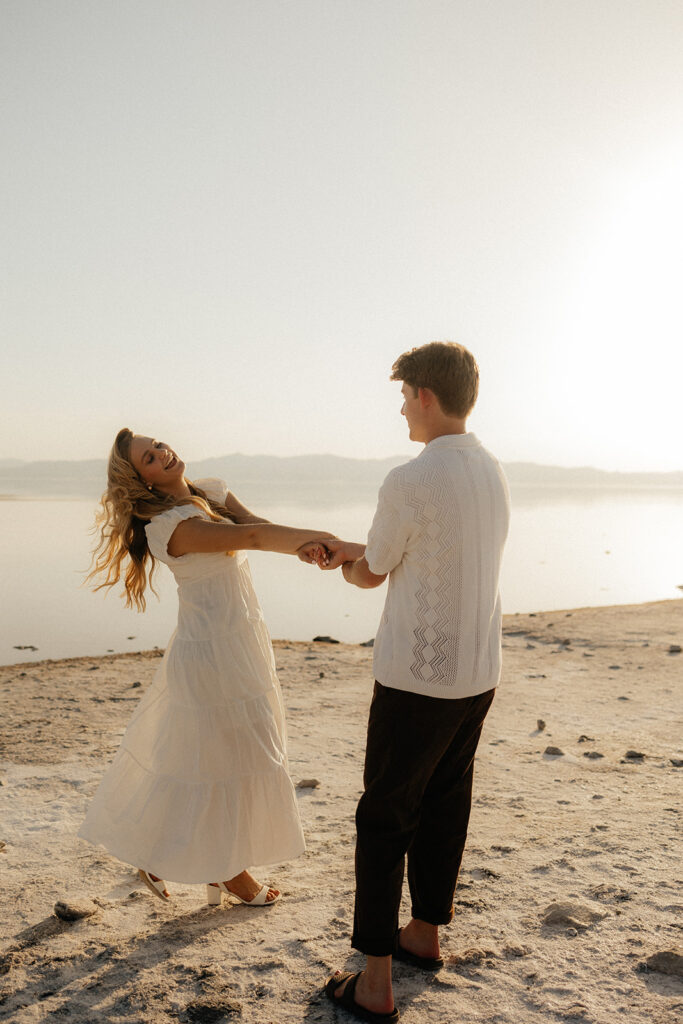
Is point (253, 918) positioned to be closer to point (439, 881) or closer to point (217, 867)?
point (217, 867)

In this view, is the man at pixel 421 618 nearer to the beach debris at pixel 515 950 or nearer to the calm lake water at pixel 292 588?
the beach debris at pixel 515 950

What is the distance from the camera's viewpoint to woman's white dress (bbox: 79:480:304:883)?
3436 millimetres

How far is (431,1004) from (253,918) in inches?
38.7

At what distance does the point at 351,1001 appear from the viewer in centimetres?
290

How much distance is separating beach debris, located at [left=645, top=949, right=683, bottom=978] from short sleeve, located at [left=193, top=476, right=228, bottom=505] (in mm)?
2774

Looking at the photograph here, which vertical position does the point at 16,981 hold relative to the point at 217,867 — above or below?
below

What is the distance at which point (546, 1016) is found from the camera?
2844 mm

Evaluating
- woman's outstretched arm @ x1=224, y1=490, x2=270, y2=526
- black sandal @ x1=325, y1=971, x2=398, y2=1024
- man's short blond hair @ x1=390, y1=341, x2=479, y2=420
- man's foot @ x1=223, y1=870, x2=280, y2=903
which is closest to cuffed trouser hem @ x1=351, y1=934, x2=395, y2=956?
black sandal @ x1=325, y1=971, x2=398, y2=1024

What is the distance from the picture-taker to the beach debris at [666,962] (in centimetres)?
311

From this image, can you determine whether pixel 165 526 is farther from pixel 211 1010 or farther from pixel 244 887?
pixel 211 1010

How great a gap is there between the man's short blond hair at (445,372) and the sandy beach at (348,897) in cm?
221

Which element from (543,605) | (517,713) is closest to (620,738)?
(517,713)

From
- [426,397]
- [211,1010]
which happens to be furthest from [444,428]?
[211,1010]

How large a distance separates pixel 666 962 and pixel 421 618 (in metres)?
1.80
